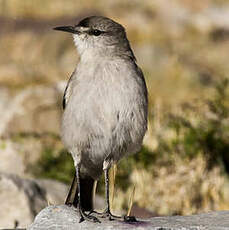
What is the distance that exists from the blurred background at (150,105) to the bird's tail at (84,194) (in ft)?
3.53

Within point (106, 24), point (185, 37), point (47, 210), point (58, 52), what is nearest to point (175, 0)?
point (185, 37)

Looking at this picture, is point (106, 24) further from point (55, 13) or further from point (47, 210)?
point (55, 13)

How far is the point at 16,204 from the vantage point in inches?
312

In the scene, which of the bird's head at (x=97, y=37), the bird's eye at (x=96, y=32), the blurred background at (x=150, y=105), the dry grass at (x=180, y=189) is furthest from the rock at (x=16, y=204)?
the bird's eye at (x=96, y=32)

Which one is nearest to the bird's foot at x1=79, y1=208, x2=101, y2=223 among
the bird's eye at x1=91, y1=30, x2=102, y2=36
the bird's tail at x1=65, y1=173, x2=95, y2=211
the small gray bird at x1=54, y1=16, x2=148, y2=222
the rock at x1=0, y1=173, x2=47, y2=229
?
the small gray bird at x1=54, y1=16, x2=148, y2=222

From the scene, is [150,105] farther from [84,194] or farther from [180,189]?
[84,194]

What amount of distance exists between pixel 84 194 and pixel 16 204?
4.08 feet

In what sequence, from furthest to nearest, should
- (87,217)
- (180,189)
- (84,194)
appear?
(180,189) → (84,194) → (87,217)

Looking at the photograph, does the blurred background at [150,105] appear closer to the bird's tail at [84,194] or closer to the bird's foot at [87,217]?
the bird's tail at [84,194]

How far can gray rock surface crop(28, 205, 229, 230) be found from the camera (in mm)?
5727

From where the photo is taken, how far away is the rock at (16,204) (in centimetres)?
789

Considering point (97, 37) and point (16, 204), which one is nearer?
point (97, 37)

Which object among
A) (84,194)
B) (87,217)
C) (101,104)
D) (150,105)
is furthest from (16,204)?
(150,105)

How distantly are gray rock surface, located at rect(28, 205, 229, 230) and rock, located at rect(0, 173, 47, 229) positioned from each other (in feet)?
5.83
